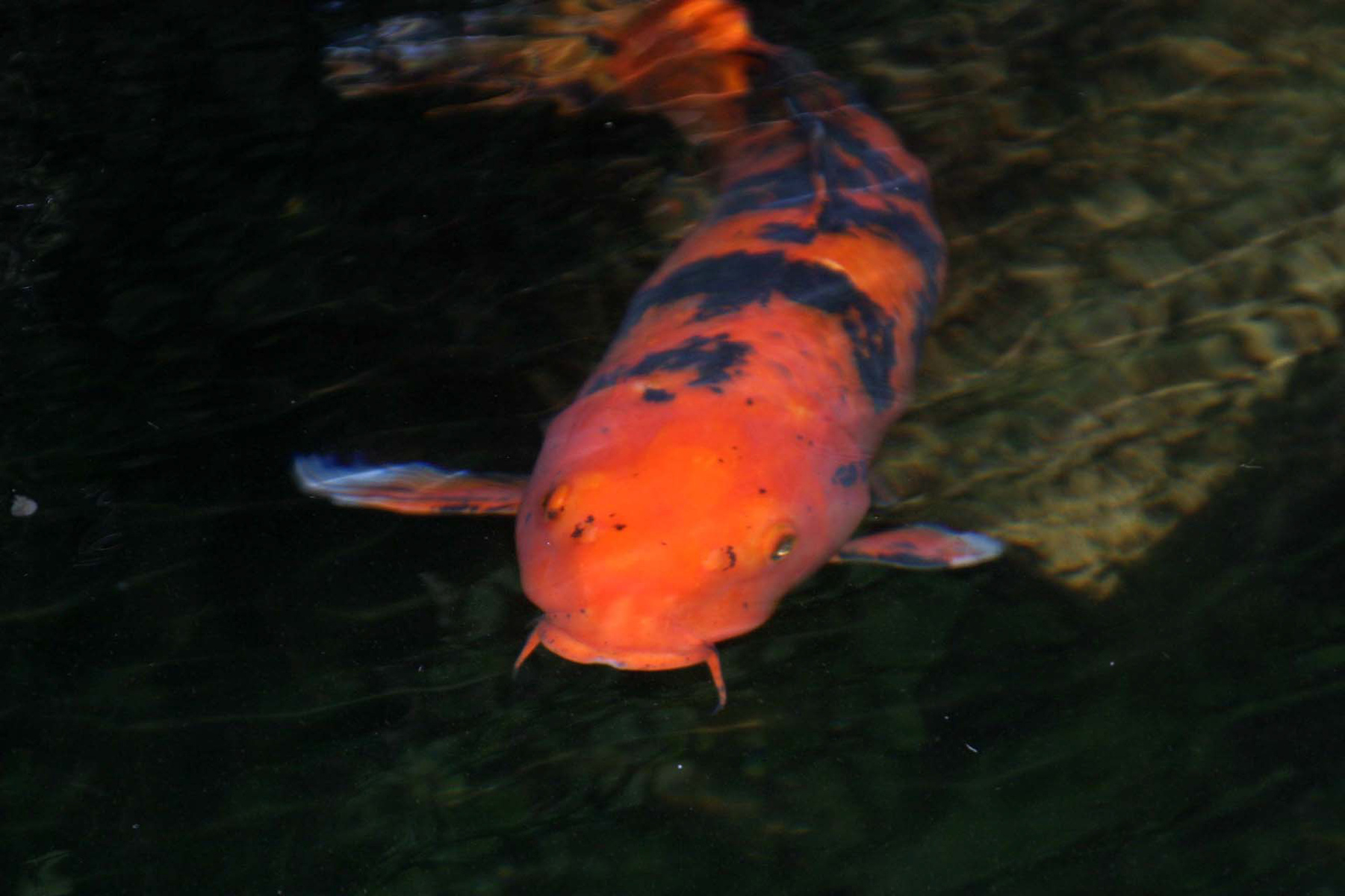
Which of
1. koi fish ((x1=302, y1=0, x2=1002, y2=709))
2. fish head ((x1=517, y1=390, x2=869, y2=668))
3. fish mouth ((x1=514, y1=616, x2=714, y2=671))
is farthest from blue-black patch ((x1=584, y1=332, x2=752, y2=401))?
fish mouth ((x1=514, y1=616, x2=714, y2=671))

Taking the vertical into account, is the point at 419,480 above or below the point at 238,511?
above

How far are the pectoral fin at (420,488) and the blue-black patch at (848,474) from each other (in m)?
0.98

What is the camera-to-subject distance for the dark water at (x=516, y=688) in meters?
3.39

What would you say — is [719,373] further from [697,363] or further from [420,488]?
[420,488]

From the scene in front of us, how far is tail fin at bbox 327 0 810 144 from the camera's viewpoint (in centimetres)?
461

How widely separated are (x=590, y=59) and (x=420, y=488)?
7.87 ft

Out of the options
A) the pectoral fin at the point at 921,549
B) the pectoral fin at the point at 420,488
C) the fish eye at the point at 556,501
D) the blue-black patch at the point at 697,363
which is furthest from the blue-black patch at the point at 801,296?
the fish eye at the point at 556,501

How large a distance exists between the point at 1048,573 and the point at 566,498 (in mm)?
1861

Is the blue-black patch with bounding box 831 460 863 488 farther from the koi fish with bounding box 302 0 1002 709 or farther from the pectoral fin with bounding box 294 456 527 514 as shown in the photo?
the pectoral fin with bounding box 294 456 527 514

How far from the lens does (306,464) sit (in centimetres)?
373

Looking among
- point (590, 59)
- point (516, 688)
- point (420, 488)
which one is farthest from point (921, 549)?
point (590, 59)

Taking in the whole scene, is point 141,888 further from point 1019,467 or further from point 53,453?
point 1019,467

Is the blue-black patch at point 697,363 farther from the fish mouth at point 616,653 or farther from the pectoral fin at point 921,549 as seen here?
the fish mouth at point 616,653

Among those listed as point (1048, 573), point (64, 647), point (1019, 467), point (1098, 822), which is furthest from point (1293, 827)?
point (64, 647)
